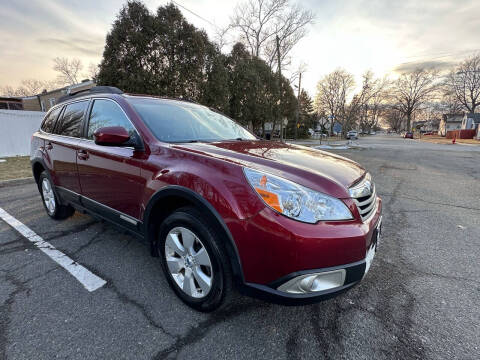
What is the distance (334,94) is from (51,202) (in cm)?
6048

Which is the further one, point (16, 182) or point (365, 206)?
point (16, 182)

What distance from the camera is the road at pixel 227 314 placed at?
161cm

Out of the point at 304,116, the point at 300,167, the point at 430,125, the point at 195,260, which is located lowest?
the point at 195,260

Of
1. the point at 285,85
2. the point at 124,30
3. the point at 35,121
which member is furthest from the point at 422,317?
the point at 285,85

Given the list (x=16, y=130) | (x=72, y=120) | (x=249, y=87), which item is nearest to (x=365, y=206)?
(x=72, y=120)

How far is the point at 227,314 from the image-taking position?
1.92 metres

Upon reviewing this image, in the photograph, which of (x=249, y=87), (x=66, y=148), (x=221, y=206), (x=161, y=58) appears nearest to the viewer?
(x=221, y=206)

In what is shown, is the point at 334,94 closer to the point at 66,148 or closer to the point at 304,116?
the point at 304,116

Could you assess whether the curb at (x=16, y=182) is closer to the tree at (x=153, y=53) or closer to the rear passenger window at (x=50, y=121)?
the rear passenger window at (x=50, y=121)

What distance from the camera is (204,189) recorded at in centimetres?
169

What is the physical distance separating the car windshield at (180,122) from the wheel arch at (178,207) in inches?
22.1

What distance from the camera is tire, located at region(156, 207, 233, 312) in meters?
1.69

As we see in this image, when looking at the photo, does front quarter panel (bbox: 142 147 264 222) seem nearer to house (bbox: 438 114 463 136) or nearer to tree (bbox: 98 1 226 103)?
tree (bbox: 98 1 226 103)

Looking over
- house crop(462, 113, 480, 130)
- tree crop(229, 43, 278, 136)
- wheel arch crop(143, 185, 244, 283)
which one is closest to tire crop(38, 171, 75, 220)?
wheel arch crop(143, 185, 244, 283)
